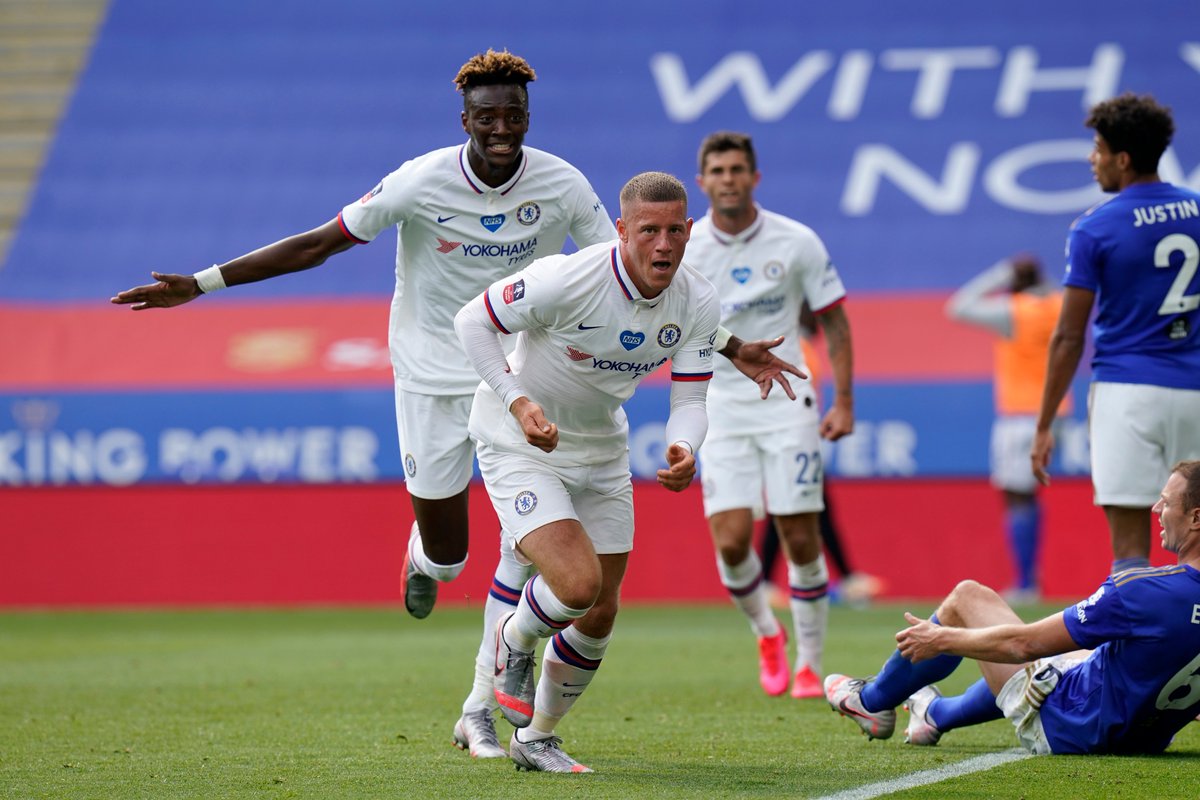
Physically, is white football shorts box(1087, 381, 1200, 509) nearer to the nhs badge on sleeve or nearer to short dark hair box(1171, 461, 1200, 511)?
short dark hair box(1171, 461, 1200, 511)

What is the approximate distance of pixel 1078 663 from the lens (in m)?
5.46

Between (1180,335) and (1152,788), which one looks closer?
(1152,788)

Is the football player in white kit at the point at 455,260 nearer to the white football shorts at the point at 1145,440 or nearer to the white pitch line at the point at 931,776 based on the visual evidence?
the white pitch line at the point at 931,776

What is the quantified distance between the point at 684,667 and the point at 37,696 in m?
3.46

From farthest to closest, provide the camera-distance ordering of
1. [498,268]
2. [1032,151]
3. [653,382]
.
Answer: [1032,151] → [653,382] → [498,268]

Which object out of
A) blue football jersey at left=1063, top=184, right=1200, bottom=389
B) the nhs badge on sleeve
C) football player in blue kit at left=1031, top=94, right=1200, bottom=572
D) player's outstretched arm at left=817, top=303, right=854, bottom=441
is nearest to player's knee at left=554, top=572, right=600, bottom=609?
the nhs badge on sleeve

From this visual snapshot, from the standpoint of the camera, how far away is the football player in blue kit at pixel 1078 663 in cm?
502

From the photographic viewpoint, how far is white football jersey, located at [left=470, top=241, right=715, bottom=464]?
5.47m

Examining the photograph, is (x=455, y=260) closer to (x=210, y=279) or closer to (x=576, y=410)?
(x=210, y=279)

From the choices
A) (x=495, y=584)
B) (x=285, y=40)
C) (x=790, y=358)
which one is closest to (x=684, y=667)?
(x=790, y=358)

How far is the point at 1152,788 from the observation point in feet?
16.0

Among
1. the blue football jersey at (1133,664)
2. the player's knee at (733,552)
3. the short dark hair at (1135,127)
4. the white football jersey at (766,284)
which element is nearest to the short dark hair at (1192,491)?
the blue football jersey at (1133,664)

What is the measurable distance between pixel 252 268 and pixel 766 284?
299 cm

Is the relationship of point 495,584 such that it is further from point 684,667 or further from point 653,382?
point 653,382
